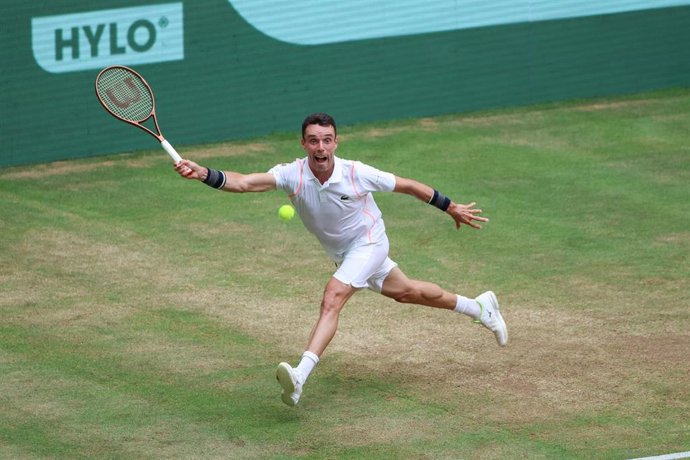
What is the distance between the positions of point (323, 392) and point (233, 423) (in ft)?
2.94

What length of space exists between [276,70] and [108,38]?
2202mm

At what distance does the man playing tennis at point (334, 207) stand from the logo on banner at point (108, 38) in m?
6.91

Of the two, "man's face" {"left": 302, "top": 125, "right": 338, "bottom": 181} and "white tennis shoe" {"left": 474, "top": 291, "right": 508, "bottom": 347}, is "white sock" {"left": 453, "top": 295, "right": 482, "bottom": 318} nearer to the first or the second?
"white tennis shoe" {"left": 474, "top": 291, "right": 508, "bottom": 347}

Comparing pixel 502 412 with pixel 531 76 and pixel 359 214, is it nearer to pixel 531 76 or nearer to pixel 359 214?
pixel 359 214

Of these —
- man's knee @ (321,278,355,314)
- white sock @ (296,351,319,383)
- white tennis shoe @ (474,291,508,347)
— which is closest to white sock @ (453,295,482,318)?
white tennis shoe @ (474,291,508,347)

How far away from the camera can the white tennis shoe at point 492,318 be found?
405 inches

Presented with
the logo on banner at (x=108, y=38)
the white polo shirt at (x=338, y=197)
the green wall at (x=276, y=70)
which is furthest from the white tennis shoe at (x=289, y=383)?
the logo on banner at (x=108, y=38)

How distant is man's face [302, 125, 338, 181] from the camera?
30.5 feet

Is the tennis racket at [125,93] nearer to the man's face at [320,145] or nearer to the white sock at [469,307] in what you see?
the man's face at [320,145]

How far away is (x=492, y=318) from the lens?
406 inches

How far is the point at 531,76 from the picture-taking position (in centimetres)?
1848

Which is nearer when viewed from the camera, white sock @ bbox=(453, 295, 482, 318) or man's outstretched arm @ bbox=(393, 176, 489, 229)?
man's outstretched arm @ bbox=(393, 176, 489, 229)

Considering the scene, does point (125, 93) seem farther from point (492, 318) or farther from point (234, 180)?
point (492, 318)

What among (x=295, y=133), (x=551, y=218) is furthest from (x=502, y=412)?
(x=295, y=133)
